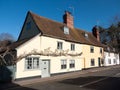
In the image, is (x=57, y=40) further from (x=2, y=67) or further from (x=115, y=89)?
(x=115, y=89)

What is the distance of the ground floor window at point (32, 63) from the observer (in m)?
17.7

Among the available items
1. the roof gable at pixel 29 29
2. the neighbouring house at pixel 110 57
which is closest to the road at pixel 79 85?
the roof gable at pixel 29 29

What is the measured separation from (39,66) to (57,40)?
18.1 feet

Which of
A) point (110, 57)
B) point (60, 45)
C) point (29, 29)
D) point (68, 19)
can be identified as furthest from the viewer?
point (110, 57)

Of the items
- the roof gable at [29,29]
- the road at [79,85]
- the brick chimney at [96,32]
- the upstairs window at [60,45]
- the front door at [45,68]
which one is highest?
the brick chimney at [96,32]

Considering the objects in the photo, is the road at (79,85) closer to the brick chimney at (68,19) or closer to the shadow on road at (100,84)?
the shadow on road at (100,84)

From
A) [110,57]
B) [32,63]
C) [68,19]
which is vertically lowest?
[32,63]

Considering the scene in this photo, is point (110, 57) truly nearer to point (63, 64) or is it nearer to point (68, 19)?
point (68, 19)

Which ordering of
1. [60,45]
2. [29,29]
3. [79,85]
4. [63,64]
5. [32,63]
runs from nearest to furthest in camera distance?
1. [79,85]
2. [32,63]
3. [29,29]
4. [60,45]
5. [63,64]

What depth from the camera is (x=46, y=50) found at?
20.4 metres

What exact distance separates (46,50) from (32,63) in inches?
123

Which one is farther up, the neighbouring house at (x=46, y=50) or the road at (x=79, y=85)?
the neighbouring house at (x=46, y=50)

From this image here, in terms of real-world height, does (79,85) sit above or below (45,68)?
below

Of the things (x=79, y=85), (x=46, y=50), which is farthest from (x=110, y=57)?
(x=79, y=85)
